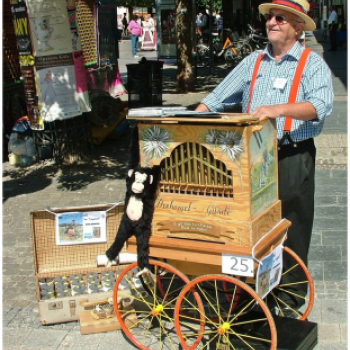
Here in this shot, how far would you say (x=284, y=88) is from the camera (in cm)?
367

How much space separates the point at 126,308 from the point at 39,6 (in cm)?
449

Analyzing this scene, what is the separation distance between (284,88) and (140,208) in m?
1.15

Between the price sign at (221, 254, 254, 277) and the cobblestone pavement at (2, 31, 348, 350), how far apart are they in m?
1.05

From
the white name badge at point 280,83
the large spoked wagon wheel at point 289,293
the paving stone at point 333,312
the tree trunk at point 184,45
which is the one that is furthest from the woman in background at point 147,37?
the white name badge at point 280,83

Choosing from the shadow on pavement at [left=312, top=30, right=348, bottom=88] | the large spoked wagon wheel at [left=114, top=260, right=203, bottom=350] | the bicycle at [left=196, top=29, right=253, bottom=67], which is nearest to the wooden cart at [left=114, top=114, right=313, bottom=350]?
the large spoked wagon wheel at [left=114, top=260, right=203, bottom=350]

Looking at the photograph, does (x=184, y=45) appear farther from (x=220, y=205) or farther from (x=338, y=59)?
(x=220, y=205)

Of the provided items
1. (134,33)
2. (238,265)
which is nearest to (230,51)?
(134,33)

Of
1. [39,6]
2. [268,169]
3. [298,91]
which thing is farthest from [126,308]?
[39,6]

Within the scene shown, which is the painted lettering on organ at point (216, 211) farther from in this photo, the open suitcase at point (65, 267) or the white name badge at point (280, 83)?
the open suitcase at point (65, 267)

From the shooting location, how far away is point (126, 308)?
164 inches

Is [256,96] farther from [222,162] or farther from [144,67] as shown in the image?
[144,67]

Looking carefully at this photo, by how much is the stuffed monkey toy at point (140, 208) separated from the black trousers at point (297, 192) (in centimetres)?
94

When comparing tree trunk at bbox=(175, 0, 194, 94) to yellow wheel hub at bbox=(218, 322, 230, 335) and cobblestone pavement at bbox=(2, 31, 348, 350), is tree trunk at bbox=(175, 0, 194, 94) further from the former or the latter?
yellow wheel hub at bbox=(218, 322, 230, 335)

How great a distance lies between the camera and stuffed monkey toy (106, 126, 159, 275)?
3.44 metres
